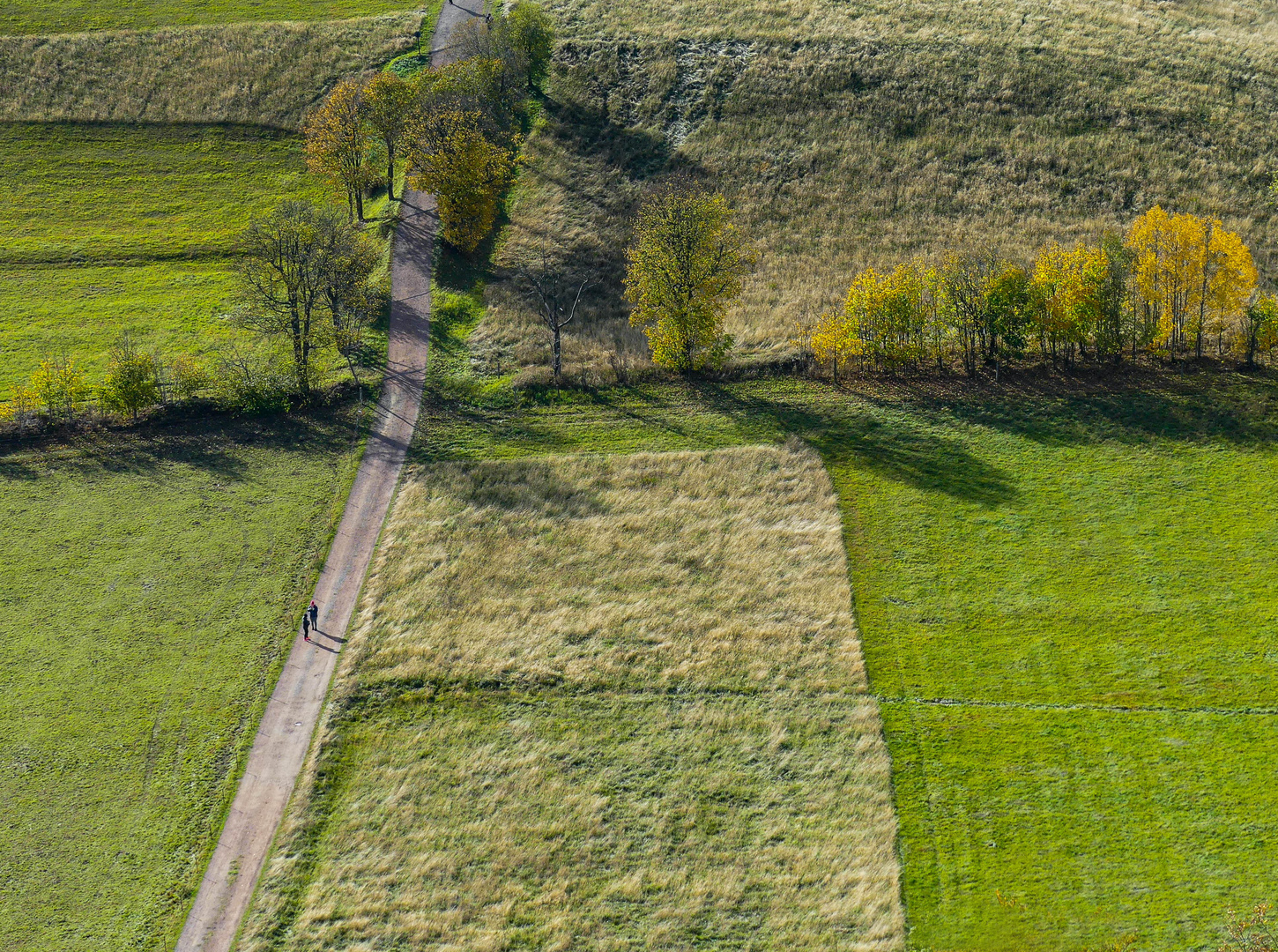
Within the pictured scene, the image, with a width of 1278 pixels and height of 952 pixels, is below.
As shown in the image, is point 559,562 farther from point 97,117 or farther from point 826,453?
point 97,117

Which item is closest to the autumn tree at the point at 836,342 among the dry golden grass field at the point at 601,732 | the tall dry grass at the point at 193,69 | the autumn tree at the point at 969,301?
the autumn tree at the point at 969,301

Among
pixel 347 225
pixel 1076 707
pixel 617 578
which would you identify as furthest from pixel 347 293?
pixel 1076 707

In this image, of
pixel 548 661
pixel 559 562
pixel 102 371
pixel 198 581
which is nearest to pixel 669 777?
pixel 548 661

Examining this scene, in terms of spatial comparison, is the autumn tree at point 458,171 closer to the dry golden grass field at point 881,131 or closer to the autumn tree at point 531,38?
the dry golden grass field at point 881,131

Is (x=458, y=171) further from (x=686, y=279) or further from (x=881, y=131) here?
(x=881, y=131)

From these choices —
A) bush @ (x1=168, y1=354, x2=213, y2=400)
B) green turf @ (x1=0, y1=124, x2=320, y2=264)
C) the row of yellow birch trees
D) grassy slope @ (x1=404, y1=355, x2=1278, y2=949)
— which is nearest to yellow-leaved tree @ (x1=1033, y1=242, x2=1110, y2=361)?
the row of yellow birch trees
